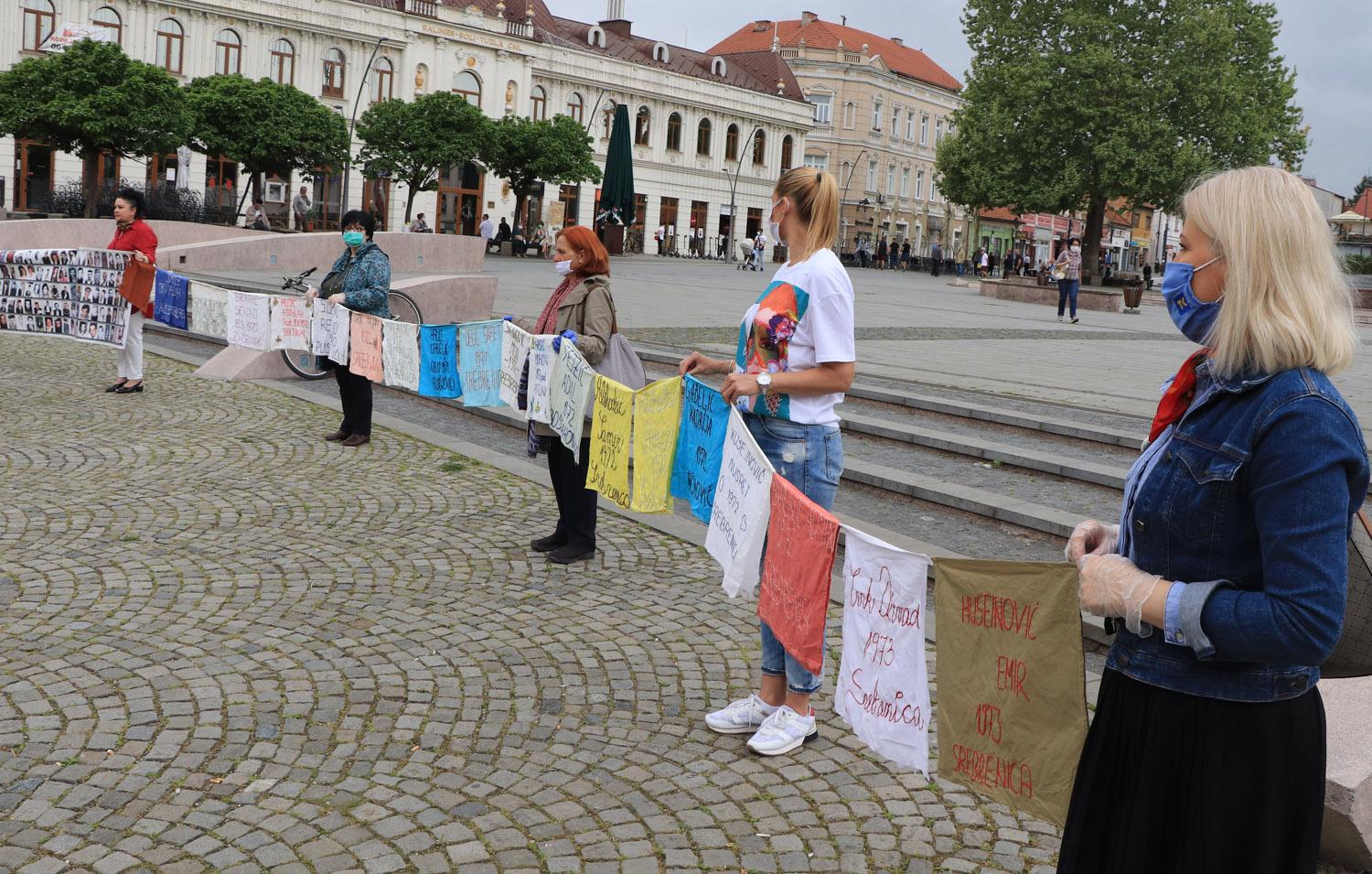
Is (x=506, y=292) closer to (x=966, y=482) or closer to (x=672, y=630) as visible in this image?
(x=966, y=482)

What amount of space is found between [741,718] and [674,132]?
7193cm

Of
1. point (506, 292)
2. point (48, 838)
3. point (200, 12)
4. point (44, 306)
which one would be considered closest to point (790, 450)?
point (48, 838)

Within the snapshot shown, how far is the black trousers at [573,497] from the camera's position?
6.84 meters

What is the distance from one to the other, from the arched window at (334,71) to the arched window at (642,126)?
59.2 feet

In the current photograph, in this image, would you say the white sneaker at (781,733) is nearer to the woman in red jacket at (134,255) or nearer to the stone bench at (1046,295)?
A: the woman in red jacket at (134,255)

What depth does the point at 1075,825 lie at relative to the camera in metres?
2.34

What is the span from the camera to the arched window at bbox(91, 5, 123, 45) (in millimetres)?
51188

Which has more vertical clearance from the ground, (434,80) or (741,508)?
(434,80)

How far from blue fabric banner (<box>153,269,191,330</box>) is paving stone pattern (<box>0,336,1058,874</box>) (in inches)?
160

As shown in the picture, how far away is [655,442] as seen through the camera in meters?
5.49

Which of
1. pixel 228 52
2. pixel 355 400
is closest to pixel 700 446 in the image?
pixel 355 400

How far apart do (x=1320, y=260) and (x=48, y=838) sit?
3585 millimetres

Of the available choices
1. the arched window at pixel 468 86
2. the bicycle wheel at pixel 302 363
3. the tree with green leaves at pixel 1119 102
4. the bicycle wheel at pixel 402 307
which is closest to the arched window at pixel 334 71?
the arched window at pixel 468 86

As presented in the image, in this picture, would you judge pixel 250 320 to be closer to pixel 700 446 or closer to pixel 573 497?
pixel 573 497
